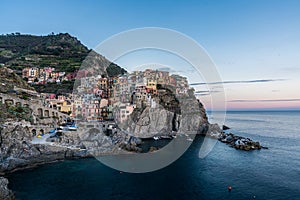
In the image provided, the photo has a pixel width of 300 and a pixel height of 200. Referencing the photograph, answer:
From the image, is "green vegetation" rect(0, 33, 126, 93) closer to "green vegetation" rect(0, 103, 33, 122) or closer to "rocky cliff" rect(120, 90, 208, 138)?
"rocky cliff" rect(120, 90, 208, 138)

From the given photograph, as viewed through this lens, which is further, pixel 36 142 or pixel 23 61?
pixel 23 61

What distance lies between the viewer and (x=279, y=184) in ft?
41.1

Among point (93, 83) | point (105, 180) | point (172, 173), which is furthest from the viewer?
point (93, 83)

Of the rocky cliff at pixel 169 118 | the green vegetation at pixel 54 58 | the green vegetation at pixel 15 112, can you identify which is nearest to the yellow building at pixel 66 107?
the green vegetation at pixel 15 112

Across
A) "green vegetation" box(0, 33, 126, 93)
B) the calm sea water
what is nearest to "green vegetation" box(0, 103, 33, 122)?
the calm sea water

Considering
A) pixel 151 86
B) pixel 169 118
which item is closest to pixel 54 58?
pixel 151 86

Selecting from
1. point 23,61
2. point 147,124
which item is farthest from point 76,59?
point 147,124

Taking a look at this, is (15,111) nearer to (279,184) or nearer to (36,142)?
(36,142)

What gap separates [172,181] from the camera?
41.0 ft

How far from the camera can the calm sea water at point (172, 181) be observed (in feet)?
35.3

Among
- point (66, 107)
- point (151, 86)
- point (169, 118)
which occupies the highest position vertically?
point (151, 86)

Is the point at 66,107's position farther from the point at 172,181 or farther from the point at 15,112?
the point at 172,181

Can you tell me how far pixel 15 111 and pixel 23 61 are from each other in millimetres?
26605

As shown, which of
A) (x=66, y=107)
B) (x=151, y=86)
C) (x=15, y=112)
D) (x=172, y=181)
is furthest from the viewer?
(x=151, y=86)
